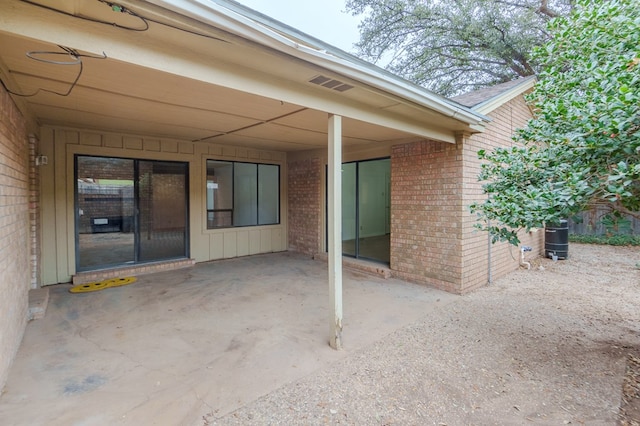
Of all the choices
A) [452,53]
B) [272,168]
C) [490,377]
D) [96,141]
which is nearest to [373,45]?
[452,53]

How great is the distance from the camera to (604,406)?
2330 millimetres

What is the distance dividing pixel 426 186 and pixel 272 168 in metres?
4.15

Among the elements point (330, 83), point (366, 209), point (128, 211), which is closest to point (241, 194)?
point (128, 211)

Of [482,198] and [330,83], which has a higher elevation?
[330,83]

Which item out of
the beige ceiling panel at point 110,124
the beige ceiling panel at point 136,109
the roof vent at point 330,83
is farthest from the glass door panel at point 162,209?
the roof vent at point 330,83

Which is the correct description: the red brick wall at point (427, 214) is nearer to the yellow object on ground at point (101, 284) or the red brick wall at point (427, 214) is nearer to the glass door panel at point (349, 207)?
the glass door panel at point (349, 207)

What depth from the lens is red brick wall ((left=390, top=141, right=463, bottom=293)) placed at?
16.2ft

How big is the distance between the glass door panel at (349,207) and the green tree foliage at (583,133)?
153 inches

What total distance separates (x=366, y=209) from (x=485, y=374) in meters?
6.86

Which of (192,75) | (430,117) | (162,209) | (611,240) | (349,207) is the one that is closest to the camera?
(192,75)

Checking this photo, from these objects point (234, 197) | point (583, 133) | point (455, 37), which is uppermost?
point (455, 37)

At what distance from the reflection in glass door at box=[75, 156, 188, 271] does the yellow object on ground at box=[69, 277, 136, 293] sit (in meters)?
0.46

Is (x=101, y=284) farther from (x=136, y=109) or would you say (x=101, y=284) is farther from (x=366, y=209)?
(x=366, y=209)

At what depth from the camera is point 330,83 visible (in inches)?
113
